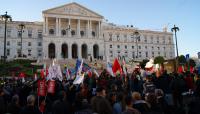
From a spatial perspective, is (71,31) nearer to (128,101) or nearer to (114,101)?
(114,101)

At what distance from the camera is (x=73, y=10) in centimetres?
7750

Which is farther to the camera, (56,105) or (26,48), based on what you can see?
(26,48)

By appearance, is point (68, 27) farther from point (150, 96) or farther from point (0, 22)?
point (150, 96)

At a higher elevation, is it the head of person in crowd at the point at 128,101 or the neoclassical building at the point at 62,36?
the neoclassical building at the point at 62,36

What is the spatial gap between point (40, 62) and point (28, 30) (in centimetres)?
2025

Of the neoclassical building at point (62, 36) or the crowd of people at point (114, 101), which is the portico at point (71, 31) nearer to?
the neoclassical building at point (62, 36)

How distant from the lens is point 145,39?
9238 centimetres

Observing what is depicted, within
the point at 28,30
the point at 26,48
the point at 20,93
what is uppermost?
the point at 28,30

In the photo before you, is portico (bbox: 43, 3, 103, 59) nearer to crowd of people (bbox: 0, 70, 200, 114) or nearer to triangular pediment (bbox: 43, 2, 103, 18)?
triangular pediment (bbox: 43, 2, 103, 18)

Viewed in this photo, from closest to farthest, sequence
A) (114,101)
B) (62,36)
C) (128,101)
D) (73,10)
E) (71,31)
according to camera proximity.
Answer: (128,101)
(114,101)
(62,36)
(73,10)
(71,31)

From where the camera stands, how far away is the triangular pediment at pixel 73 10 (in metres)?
75.7

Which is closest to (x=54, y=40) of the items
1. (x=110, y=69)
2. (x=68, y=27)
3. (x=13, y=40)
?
(x=68, y=27)

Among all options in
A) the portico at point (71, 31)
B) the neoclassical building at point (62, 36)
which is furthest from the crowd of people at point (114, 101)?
the portico at point (71, 31)

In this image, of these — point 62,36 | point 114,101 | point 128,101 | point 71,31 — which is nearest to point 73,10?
point 71,31
